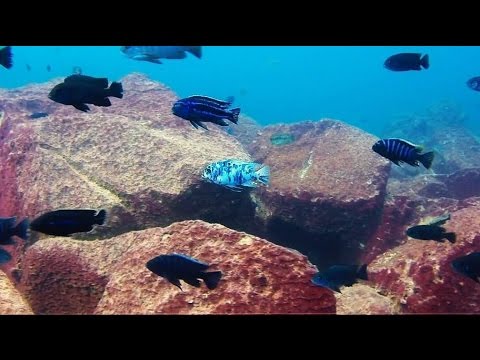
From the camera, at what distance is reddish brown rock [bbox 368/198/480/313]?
16.2 feet

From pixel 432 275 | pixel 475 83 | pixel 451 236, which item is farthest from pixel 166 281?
pixel 475 83

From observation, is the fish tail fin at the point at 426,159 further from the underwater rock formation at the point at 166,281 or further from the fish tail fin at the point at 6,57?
the fish tail fin at the point at 6,57

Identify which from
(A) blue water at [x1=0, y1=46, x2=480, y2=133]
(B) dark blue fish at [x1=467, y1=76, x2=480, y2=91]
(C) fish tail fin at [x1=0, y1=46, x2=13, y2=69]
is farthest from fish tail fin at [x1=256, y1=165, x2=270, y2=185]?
(A) blue water at [x1=0, y1=46, x2=480, y2=133]

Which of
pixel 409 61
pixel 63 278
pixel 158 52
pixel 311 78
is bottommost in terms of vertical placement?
pixel 63 278

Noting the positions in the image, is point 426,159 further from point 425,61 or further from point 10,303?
point 10,303

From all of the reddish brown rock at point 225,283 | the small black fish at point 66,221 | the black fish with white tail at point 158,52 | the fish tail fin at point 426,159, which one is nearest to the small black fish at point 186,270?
the reddish brown rock at point 225,283

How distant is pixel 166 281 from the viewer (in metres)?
4.13

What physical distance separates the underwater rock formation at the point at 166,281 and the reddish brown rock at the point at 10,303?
489 mm

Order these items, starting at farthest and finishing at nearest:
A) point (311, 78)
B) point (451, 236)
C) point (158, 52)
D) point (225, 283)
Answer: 1. point (311, 78)
2. point (158, 52)
3. point (451, 236)
4. point (225, 283)

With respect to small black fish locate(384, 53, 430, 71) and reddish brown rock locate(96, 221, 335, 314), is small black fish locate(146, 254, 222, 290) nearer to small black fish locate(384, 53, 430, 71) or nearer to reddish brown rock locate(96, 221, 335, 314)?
reddish brown rock locate(96, 221, 335, 314)

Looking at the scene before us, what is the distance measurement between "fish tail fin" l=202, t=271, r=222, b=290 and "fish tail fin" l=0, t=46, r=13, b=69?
414 cm

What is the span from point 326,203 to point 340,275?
2.84 m
